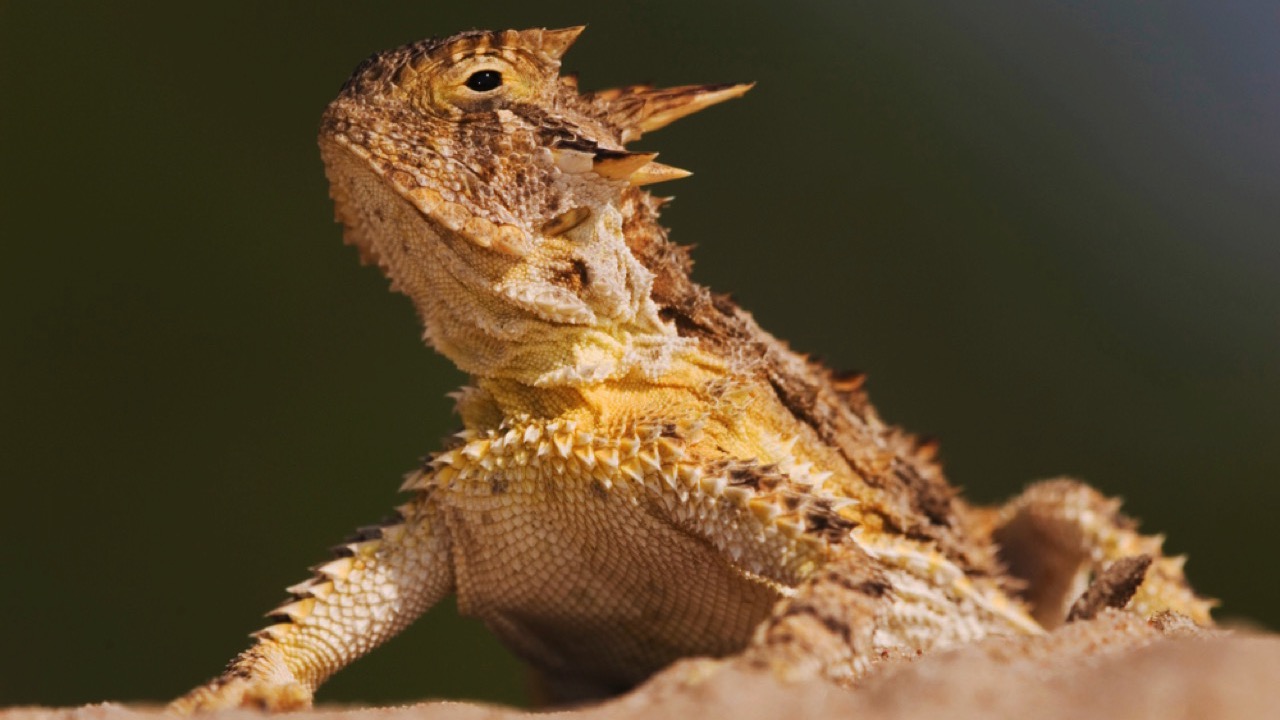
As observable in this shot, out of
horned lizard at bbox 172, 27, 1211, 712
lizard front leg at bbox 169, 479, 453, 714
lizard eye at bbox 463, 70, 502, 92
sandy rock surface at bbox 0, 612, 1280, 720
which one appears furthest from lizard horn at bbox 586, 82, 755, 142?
sandy rock surface at bbox 0, 612, 1280, 720

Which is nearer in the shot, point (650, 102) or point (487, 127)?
point (487, 127)

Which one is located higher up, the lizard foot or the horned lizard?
the horned lizard

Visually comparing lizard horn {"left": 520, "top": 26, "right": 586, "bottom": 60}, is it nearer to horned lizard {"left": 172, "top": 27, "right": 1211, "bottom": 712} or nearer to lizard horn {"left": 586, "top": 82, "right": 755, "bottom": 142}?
horned lizard {"left": 172, "top": 27, "right": 1211, "bottom": 712}

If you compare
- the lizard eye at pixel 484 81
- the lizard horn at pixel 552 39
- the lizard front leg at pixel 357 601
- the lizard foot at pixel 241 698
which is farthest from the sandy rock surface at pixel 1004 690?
the lizard horn at pixel 552 39

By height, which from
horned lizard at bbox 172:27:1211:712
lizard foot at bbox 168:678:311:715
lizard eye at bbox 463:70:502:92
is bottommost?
lizard foot at bbox 168:678:311:715

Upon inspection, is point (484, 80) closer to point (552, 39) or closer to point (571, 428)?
point (552, 39)

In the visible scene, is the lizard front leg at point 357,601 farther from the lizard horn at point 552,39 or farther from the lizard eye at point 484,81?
the lizard horn at point 552,39

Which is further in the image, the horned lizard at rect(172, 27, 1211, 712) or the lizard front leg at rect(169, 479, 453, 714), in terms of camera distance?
the lizard front leg at rect(169, 479, 453, 714)

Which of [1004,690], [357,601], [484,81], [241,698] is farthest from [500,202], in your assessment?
[1004,690]
